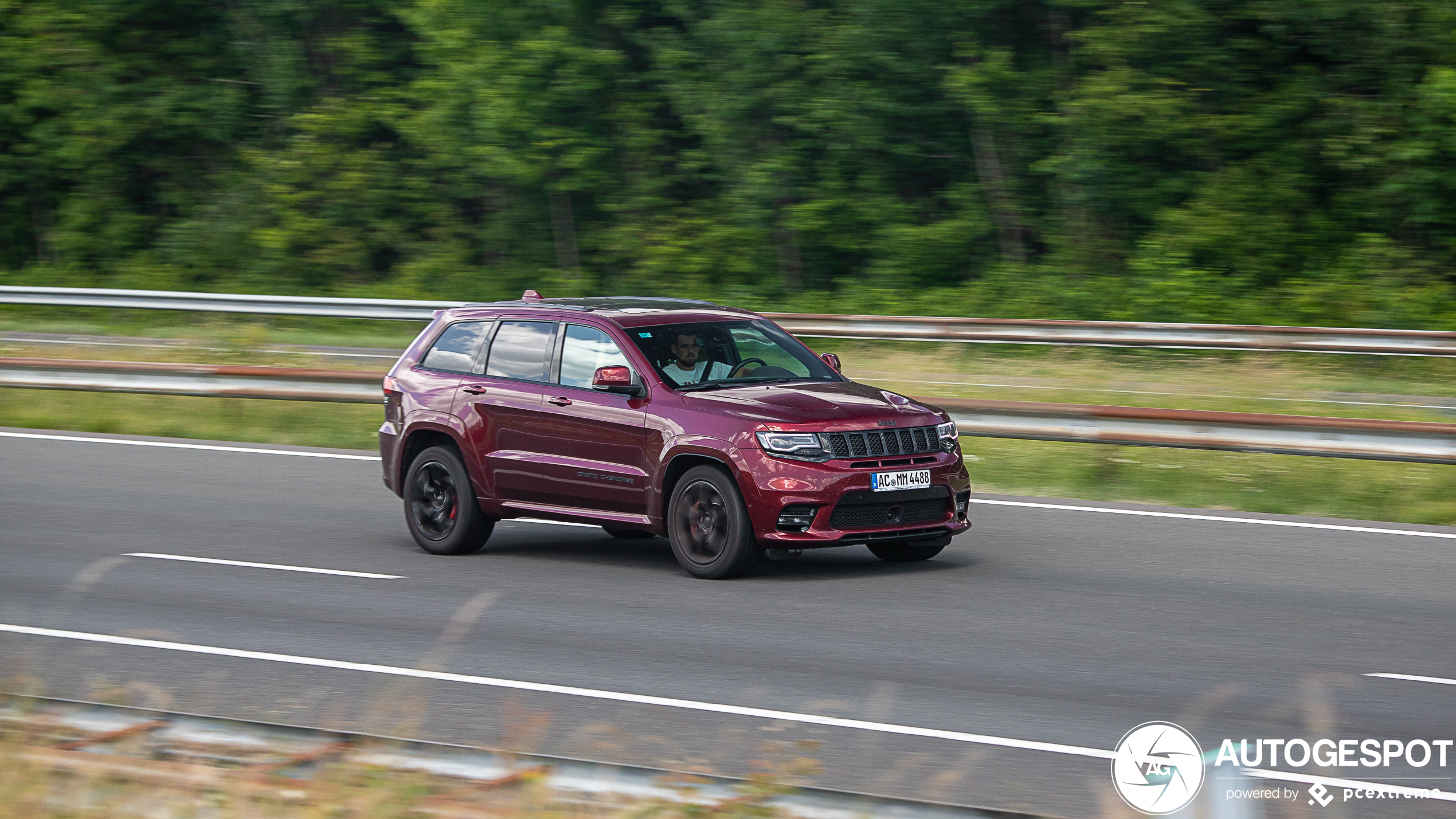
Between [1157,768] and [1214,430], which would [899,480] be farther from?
[1157,768]

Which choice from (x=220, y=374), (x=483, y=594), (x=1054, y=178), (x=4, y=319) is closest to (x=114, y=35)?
(x=4, y=319)

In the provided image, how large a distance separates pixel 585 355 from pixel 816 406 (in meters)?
1.65

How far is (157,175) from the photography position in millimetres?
40125

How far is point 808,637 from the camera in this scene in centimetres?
841

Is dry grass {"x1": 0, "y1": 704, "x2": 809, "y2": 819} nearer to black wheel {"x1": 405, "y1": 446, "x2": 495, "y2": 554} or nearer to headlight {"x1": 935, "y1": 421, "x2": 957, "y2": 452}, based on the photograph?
headlight {"x1": 935, "y1": 421, "x2": 957, "y2": 452}

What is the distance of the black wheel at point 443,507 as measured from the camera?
36.4ft

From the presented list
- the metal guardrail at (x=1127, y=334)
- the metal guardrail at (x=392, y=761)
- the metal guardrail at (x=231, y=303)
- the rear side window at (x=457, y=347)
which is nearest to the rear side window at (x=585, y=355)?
the rear side window at (x=457, y=347)

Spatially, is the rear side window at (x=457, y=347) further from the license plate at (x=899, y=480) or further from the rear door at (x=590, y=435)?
the license plate at (x=899, y=480)

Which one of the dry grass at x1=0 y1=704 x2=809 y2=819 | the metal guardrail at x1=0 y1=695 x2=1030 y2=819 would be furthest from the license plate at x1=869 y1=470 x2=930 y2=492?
the metal guardrail at x1=0 y1=695 x2=1030 y2=819

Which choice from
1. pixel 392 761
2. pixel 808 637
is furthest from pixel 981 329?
pixel 392 761

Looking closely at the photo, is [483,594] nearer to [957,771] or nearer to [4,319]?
[957,771]

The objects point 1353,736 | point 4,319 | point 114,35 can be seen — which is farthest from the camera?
point 114,35

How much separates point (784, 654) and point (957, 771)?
6.65ft

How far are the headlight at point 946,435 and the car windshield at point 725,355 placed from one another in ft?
2.96
